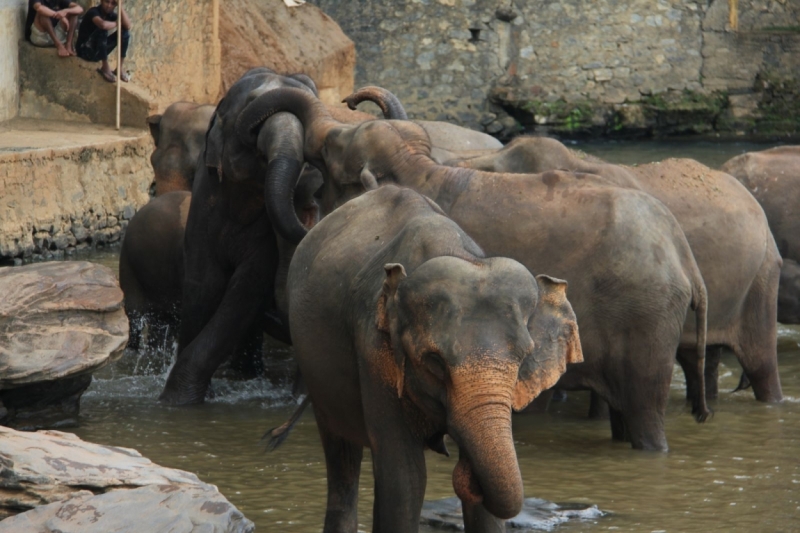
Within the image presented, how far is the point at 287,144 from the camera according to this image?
791 cm

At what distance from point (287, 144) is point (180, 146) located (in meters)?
3.66

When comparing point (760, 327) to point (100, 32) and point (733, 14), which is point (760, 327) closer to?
point (100, 32)

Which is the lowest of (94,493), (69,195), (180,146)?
(69,195)

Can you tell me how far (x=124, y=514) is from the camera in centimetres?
456

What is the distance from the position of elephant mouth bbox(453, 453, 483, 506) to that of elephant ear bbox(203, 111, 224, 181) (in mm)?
4703

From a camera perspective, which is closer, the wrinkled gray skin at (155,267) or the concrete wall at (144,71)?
the wrinkled gray skin at (155,267)

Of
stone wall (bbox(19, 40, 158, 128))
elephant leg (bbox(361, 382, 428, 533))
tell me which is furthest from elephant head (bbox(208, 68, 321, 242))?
stone wall (bbox(19, 40, 158, 128))

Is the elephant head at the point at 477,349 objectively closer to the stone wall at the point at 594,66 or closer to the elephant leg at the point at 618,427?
the elephant leg at the point at 618,427

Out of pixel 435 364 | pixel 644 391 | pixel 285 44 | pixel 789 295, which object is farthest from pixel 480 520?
pixel 285 44

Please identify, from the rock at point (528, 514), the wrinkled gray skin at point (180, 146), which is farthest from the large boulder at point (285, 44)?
the rock at point (528, 514)

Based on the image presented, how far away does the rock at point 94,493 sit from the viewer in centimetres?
452

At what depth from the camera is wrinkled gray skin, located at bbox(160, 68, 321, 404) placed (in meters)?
8.49

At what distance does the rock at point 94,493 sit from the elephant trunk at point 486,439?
894 millimetres

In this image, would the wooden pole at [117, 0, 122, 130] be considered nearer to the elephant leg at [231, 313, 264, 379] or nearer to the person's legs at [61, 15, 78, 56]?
the person's legs at [61, 15, 78, 56]
